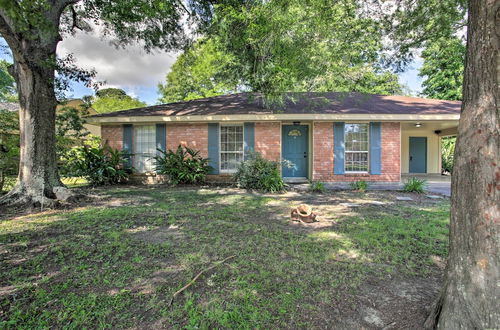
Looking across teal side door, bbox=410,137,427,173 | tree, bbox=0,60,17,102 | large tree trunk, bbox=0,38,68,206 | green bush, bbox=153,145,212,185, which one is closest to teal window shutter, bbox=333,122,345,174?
green bush, bbox=153,145,212,185

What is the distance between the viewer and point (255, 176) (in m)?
8.06

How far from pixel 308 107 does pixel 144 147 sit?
22.5 feet

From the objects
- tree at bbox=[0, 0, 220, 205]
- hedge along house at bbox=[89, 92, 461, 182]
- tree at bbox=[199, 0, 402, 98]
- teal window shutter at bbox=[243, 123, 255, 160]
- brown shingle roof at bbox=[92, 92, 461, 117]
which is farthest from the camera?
teal window shutter at bbox=[243, 123, 255, 160]

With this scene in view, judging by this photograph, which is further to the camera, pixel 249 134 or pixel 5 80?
pixel 5 80

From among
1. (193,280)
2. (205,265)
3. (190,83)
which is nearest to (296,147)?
(205,265)

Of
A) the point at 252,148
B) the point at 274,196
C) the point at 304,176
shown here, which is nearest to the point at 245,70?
the point at 252,148

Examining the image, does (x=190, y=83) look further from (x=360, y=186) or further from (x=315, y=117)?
Answer: (x=360, y=186)

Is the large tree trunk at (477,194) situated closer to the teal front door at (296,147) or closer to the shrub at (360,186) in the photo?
the shrub at (360,186)

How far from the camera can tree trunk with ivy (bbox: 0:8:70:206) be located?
527cm

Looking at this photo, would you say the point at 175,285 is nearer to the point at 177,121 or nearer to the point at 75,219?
the point at 75,219

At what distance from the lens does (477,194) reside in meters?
1.59

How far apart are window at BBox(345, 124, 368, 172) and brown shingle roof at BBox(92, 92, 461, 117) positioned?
2.38 ft

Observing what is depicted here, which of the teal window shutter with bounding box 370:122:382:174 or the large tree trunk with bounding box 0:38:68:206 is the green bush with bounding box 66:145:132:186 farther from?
the teal window shutter with bounding box 370:122:382:174

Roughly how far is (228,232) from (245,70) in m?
5.47
